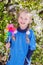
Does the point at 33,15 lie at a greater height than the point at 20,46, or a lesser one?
greater

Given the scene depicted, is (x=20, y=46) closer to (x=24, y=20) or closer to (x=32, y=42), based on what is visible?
(x=32, y=42)

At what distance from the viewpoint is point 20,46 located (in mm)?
1942

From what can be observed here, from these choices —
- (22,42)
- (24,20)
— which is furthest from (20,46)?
(24,20)

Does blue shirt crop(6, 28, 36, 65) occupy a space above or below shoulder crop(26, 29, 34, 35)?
below

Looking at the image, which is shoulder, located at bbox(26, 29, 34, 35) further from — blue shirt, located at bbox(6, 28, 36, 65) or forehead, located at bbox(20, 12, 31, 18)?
forehead, located at bbox(20, 12, 31, 18)

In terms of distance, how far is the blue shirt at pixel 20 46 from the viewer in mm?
1937

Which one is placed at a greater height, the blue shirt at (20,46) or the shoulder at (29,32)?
the shoulder at (29,32)

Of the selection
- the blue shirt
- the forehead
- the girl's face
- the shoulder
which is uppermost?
the forehead

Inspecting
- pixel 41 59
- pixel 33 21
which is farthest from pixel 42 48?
pixel 33 21

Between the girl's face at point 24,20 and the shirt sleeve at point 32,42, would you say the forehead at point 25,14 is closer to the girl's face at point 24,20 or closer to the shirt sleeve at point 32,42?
the girl's face at point 24,20

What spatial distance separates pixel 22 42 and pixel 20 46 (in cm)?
3

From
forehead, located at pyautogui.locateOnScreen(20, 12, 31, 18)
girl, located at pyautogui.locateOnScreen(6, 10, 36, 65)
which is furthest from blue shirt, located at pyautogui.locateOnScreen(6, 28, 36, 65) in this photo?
forehead, located at pyautogui.locateOnScreen(20, 12, 31, 18)

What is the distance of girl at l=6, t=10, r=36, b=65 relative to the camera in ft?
6.34

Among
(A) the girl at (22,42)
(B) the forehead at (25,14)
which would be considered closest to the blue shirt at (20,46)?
(A) the girl at (22,42)
